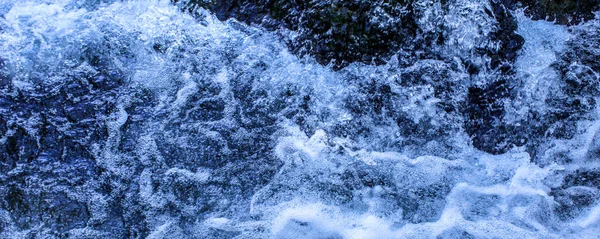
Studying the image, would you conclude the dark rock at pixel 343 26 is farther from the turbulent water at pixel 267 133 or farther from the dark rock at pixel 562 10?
the dark rock at pixel 562 10

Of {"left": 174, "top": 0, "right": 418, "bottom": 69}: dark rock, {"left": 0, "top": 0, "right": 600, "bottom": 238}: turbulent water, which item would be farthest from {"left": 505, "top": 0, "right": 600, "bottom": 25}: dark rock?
{"left": 174, "top": 0, "right": 418, "bottom": 69}: dark rock

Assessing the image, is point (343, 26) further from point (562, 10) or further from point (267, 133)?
point (562, 10)

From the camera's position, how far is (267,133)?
8.20 feet

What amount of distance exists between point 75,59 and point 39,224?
879 mm

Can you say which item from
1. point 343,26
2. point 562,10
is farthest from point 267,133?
point 562,10

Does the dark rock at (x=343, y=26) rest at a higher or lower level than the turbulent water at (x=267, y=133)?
higher

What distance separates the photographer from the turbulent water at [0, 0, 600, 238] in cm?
230

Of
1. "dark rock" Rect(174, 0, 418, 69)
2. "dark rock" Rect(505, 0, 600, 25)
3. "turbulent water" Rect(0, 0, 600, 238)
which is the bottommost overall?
"turbulent water" Rect(0, 0, 600, 238)

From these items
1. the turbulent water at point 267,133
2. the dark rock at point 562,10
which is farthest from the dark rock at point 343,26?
the dark rock at point 562,10

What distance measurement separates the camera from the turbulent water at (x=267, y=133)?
7.55ft

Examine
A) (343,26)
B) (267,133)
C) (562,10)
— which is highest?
(562,10)

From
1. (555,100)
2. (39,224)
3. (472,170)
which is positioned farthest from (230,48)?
(555,100)

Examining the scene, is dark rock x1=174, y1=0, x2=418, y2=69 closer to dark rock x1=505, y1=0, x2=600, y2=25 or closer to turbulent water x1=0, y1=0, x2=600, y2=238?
turbulent water x1=0, y1=0, x2=600, y2=238

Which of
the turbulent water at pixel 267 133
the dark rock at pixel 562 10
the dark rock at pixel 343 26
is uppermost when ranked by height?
the dark rock at pixel 562 10
